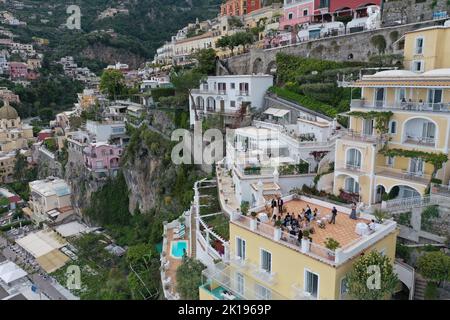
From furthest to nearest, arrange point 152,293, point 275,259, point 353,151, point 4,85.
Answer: point 4,85 → point 152,293 → point 353,151 → point 275,259

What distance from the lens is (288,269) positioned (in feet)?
38.6

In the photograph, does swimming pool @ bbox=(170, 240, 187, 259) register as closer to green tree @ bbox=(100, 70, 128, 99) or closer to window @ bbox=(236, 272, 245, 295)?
window @ bbox=(236, 272, 245, 295)

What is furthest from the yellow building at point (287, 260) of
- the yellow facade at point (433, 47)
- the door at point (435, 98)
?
the yellow facade at point (433, 47)

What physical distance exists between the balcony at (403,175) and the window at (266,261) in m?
9.40

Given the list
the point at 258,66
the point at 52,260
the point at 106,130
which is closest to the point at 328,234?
the point at 52,260

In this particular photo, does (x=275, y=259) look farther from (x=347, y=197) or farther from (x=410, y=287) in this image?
(x=347, y=197)

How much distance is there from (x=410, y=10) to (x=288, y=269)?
3081 cm

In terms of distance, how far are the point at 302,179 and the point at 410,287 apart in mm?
9617

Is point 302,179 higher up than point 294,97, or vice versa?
point 294,97

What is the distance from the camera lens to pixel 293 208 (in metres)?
15.6

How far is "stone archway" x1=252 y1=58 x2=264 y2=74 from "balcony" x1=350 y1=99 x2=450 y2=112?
23004 millimetres

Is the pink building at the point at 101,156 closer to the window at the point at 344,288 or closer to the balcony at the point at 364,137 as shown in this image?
the balcony at the point at 364,137

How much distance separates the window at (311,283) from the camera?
11062 millimetres
